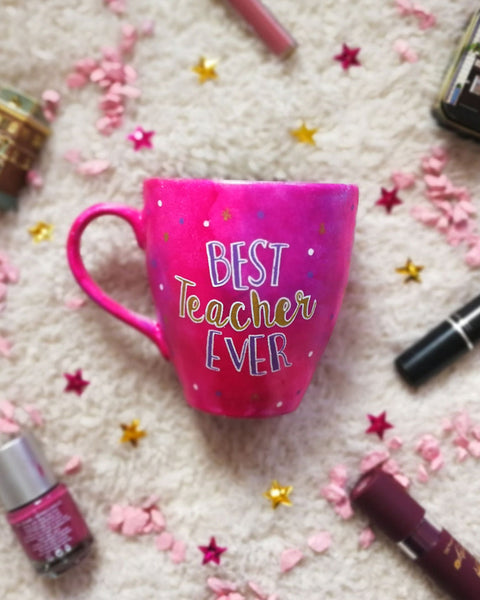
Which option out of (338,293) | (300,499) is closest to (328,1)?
(338,293)

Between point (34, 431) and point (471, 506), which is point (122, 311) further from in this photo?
point (471, 506)

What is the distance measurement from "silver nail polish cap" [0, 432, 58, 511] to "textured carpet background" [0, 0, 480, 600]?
0.04 m

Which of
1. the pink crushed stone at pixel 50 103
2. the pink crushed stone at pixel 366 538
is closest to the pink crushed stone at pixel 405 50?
the pink crushed stone at pixel 50 103

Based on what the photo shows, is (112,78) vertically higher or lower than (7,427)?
higher

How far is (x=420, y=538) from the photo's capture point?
51 centimetres

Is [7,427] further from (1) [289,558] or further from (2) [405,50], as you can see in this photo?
(2) [405,50]

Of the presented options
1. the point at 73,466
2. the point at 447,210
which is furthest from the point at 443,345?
the point at 73,466

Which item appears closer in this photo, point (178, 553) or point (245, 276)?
point (245, 276)

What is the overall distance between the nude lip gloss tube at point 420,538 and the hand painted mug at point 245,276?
0.39 ft

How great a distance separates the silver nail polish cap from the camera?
499 millimetres

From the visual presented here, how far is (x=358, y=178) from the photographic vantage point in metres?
0.54

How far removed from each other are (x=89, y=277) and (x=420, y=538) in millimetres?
340

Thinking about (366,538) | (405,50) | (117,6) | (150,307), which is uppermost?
(117,6)

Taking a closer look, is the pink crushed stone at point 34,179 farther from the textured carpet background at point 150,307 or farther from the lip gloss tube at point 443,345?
the lip gloss tube at point 443,345
